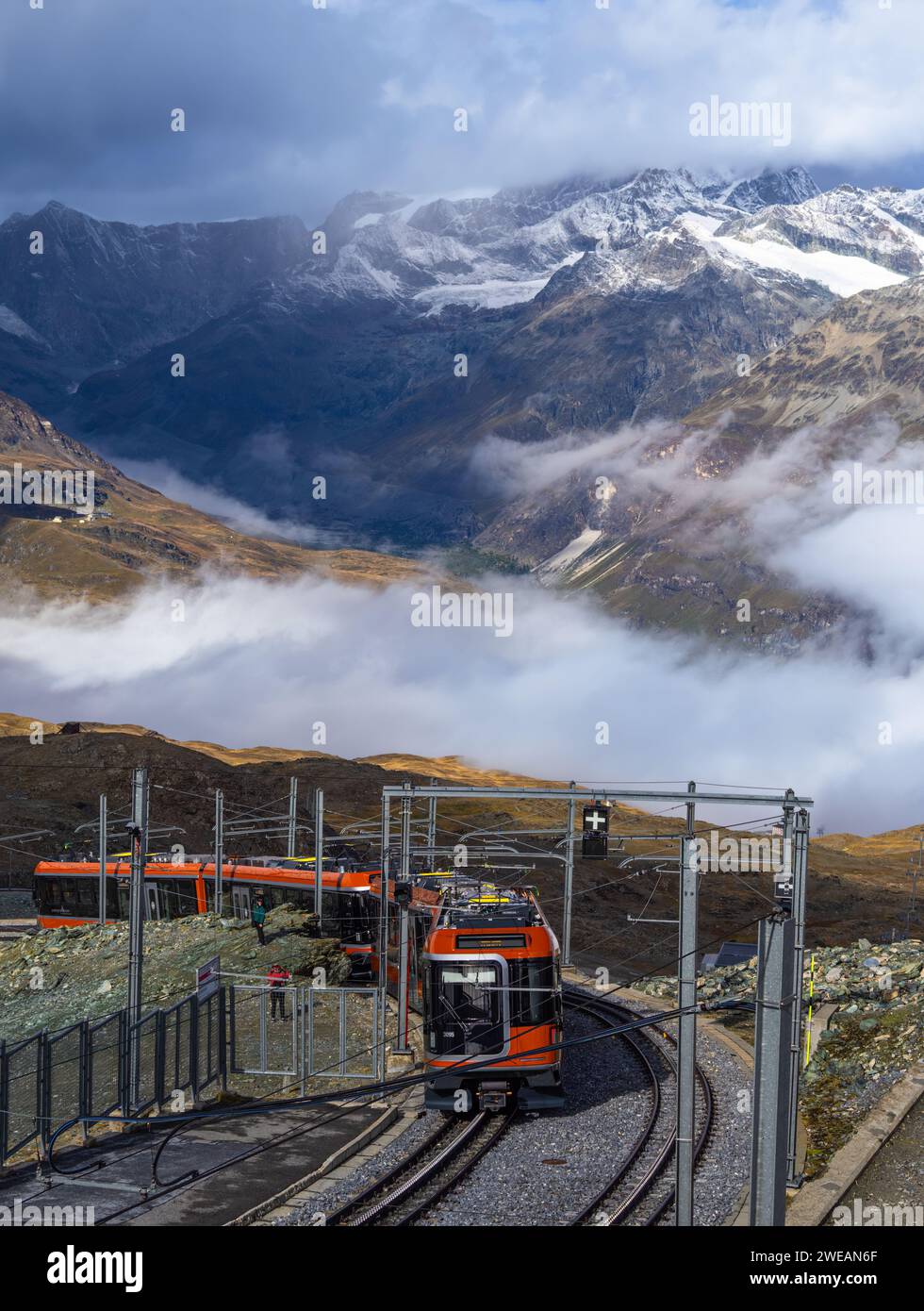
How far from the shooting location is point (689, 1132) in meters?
24.5

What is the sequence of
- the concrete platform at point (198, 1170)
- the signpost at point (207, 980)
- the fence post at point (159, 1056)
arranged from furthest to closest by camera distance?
the signpost at point (207, 980) < the fence post at point (159, 1056) < the concrete platform at point (198, 1170)

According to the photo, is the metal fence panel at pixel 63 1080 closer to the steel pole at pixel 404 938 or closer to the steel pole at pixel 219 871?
the steel pole at pixel 404 938

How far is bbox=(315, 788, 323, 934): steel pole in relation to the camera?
5198cm

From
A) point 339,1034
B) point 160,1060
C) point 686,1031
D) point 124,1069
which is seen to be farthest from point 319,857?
point 686,1031

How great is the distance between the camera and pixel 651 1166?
3158 cm

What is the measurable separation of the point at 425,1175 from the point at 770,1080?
472 inches

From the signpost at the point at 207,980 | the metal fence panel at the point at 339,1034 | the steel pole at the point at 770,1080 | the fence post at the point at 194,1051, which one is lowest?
the metal fence panel at the point at 339,1034

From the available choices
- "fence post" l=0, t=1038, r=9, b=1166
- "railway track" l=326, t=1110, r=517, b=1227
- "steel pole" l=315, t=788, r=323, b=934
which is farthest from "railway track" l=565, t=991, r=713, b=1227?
"steel pole" l=315, t=788, r=323, b=934

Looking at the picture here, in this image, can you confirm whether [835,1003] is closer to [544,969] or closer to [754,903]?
[544,969]

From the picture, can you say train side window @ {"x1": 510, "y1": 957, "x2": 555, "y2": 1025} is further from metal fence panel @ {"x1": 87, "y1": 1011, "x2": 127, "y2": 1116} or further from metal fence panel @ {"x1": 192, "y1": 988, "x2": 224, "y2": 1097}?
metal fence panel @ {"x1": 87, "y1": 1011, "x2": 127, "y2": 1116}

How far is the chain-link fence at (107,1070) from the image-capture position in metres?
30.9

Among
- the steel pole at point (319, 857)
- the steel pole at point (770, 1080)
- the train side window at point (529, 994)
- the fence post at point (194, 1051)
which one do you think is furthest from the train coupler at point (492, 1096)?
the steel pole at point (319, 857)

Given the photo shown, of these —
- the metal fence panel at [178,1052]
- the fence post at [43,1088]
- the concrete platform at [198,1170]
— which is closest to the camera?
the concrete platform at [198,1170]

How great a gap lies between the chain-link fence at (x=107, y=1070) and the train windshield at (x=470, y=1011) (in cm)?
670
